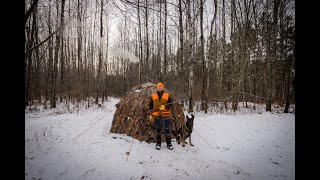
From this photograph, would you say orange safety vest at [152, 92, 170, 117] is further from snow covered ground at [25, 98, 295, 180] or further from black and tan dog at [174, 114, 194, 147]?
snow covered ground at [25, 98, 295, 180]

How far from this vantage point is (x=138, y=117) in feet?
21.0

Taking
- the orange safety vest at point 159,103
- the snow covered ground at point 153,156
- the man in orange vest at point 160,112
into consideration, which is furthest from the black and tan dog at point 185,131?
the orange safety vest at point 159,103

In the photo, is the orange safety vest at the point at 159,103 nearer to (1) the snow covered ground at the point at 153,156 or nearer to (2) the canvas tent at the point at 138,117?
(2) the canvas tent at the point at 138,117

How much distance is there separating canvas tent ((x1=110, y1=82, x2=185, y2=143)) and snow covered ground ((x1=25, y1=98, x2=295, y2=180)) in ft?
1.00

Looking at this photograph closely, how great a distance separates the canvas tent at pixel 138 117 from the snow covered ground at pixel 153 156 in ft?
1.00

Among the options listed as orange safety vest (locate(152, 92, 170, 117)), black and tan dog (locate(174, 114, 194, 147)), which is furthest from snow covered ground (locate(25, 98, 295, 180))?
orange safety vest (locate(152, 92, 170, 117))

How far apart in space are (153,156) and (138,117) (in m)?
1.86

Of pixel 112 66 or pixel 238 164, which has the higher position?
pixel 112 66
